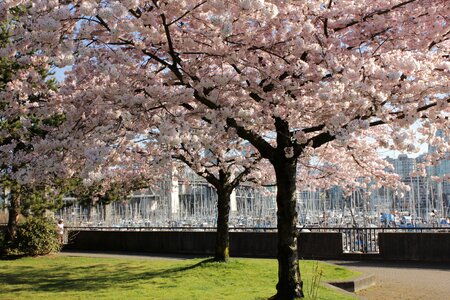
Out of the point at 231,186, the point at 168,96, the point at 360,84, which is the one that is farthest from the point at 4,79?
the point at 360,84

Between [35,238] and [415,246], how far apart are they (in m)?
14.5

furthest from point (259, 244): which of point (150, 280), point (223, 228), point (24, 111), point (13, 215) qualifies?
point (24, 111)

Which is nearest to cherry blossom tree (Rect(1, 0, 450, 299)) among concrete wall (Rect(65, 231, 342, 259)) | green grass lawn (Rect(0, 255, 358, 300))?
green grass lawn (Rect(0, 255, 358, 300))

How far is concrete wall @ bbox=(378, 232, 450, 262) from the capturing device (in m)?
16.8

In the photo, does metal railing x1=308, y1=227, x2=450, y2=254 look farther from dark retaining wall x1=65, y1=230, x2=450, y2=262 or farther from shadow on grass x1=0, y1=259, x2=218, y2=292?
shadow on grass x1=0, y1=259, x2=218, y2=292

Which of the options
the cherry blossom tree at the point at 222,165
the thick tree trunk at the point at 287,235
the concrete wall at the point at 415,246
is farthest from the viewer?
the concrete wall at the point at 415,246

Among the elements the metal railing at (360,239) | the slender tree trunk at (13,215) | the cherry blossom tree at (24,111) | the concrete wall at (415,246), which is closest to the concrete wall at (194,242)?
the metal railing at (360,239)

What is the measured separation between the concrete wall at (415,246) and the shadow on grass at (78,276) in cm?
676

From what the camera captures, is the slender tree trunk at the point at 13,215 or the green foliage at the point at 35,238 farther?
the slender tree trunk at the point at 13,215

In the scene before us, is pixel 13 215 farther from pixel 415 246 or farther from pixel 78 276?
pixel 415 246

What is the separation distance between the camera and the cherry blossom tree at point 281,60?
785 centimetres

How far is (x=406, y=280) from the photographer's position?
43.7ft

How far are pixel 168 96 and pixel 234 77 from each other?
5.30 ft

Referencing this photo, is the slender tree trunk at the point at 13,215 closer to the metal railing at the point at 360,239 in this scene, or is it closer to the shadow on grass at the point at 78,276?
the shadow on grass at the point at 78,276
